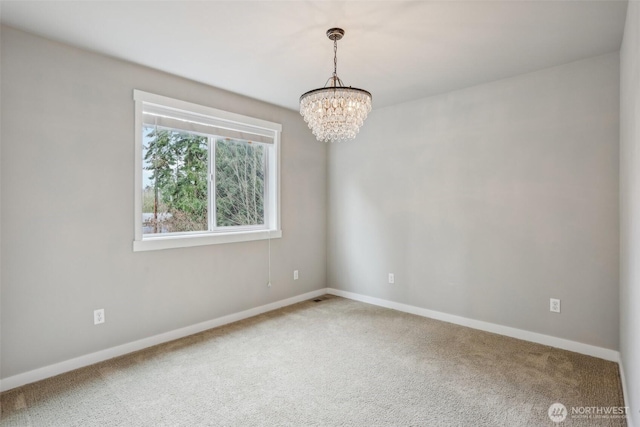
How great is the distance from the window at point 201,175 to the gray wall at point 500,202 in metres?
1.13

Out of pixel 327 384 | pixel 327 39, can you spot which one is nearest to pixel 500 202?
pixel 327 39

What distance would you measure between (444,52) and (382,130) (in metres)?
1.55

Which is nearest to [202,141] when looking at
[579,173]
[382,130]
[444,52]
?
[382,130]

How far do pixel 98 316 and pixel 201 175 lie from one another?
1.54 m

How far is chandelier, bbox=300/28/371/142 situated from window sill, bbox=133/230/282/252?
5.71ft

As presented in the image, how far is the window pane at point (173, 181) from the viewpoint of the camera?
126 inches

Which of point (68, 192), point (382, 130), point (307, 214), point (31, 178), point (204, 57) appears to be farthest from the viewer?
point (307, 214)

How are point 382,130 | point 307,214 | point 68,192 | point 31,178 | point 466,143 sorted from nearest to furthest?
point 31,178 → point 68,192 → point 466,143 → point 382,130 → point 307,214

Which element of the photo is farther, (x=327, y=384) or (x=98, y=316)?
(x=98, y=316)

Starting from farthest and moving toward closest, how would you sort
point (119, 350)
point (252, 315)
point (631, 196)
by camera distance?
point (252, 315)
point (119, 350)
point (631, 196)

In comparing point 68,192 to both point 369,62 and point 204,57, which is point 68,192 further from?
point 369,62

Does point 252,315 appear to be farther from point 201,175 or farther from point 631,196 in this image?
point 631,196

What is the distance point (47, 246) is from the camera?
2529mm

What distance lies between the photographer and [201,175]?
358cm
